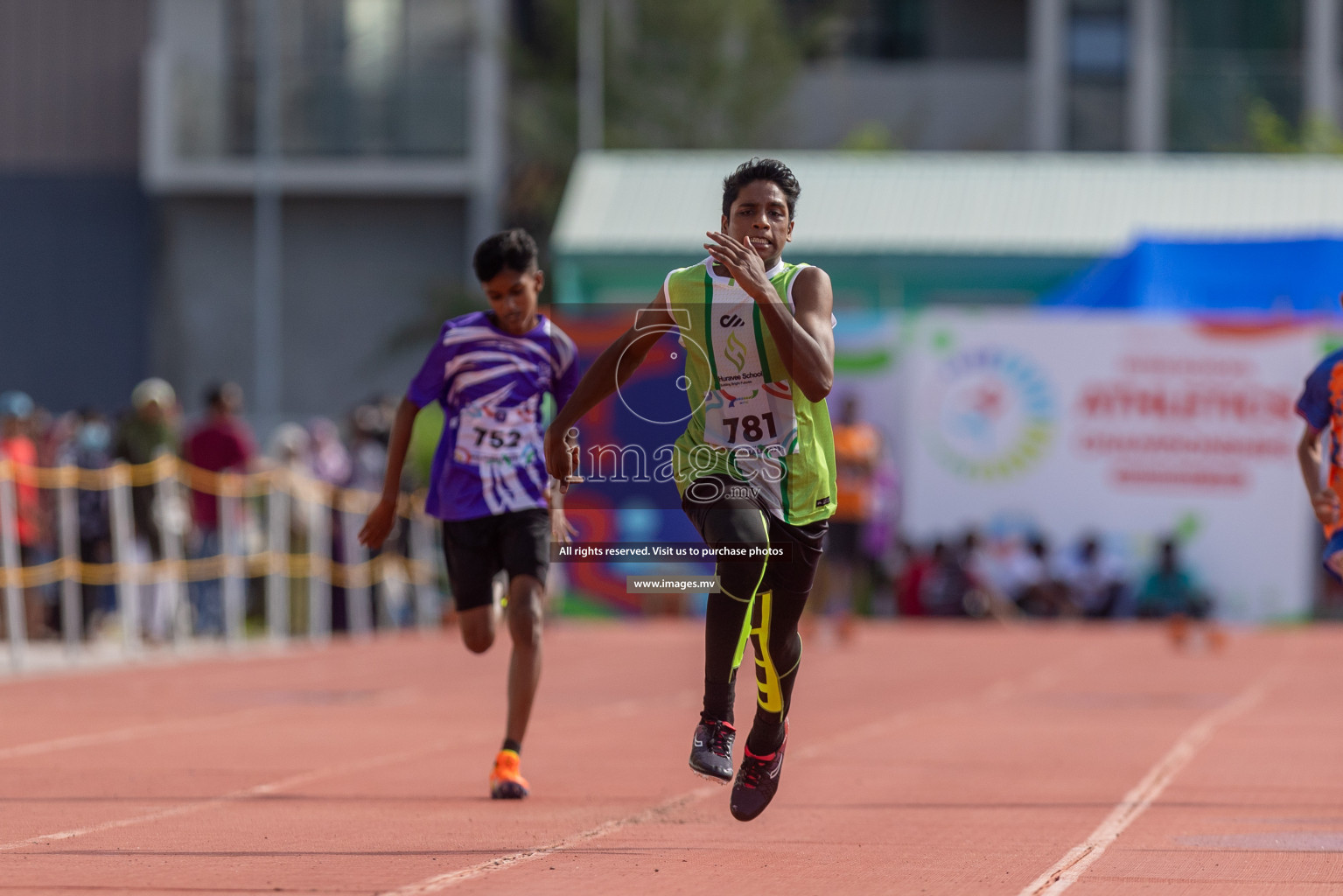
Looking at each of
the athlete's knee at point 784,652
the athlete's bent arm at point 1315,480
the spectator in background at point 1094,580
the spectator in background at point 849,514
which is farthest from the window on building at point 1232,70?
the athlete's knee at point 784,652

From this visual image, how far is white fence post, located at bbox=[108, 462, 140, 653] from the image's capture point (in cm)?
1636

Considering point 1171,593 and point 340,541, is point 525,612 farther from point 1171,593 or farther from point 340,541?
point 1171,593

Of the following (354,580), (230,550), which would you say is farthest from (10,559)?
(354,580)

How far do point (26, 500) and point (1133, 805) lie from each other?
10.1 meters

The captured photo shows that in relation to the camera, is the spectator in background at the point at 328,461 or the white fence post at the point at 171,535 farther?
the spectator in background at the point at 328,461

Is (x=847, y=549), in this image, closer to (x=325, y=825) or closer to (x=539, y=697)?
(x=539, y=697)

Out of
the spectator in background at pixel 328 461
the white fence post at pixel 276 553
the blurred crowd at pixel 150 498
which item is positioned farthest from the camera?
the spectator in background at pixel 328 461

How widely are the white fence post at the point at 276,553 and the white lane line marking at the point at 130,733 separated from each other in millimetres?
6167

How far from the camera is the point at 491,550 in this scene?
8.33m

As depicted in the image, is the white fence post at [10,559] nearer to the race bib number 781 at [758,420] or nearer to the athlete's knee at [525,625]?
the athlete's knee at [525,625]

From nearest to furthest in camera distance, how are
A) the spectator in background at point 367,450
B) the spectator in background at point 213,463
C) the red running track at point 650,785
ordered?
the red running track at point 650,785 → the spectator in background at point 213,463 → the spectator in background at point 367,450

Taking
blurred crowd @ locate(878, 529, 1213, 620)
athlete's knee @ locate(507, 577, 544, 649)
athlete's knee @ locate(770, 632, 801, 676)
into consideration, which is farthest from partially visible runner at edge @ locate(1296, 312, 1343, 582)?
blurred crowd @ locate(878, 529, 1213, 620)

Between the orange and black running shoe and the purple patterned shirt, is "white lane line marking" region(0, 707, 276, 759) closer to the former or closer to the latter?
the orange and black running shoe

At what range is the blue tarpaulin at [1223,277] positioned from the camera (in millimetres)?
23859
